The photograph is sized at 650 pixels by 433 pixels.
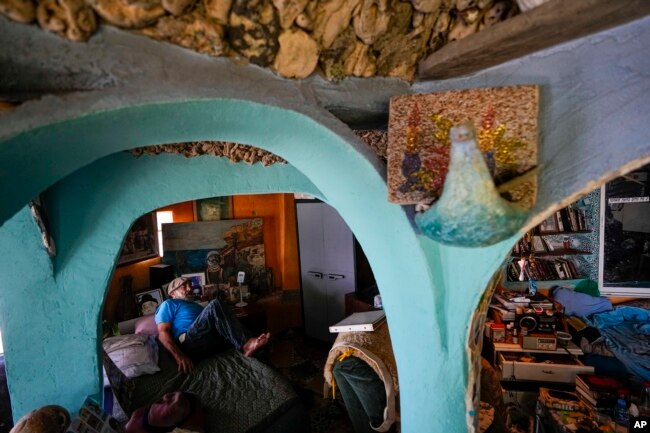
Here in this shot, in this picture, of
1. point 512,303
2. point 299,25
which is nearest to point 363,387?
point 512,303

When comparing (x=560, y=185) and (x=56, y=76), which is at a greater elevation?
(x=56, y=76)

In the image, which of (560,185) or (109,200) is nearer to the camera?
(560,185)

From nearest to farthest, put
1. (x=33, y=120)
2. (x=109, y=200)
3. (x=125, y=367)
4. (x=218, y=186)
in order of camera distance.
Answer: (x=33, y=120) → (x=109, y=200) → (x=218, y=186) → (x=125, y=367)

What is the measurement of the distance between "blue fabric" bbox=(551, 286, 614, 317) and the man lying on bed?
3271 mm

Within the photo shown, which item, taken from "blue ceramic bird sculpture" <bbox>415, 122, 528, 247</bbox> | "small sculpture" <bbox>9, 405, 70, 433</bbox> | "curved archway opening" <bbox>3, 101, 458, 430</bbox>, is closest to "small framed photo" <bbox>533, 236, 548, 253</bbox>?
"curved archway opening" <bbox>3, 101, 458, 430</bbox>

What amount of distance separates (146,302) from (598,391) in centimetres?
448

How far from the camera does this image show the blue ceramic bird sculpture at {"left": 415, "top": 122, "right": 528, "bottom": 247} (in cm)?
67

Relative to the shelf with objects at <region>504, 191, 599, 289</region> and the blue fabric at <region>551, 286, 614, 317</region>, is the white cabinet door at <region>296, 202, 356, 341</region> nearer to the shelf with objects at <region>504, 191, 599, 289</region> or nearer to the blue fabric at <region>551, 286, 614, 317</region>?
the shelf with objects at <region>504, 191, 599, 289</region>

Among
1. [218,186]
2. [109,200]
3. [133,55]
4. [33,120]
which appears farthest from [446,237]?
[109,200]

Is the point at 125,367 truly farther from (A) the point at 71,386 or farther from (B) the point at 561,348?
(B) the point at 561,348

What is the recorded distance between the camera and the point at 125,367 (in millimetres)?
2734

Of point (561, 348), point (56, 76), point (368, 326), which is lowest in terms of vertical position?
point (561, 348)

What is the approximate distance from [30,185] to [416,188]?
1007mm

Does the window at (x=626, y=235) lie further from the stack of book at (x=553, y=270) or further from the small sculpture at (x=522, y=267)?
the small sculpture at (x=522, y=267)
